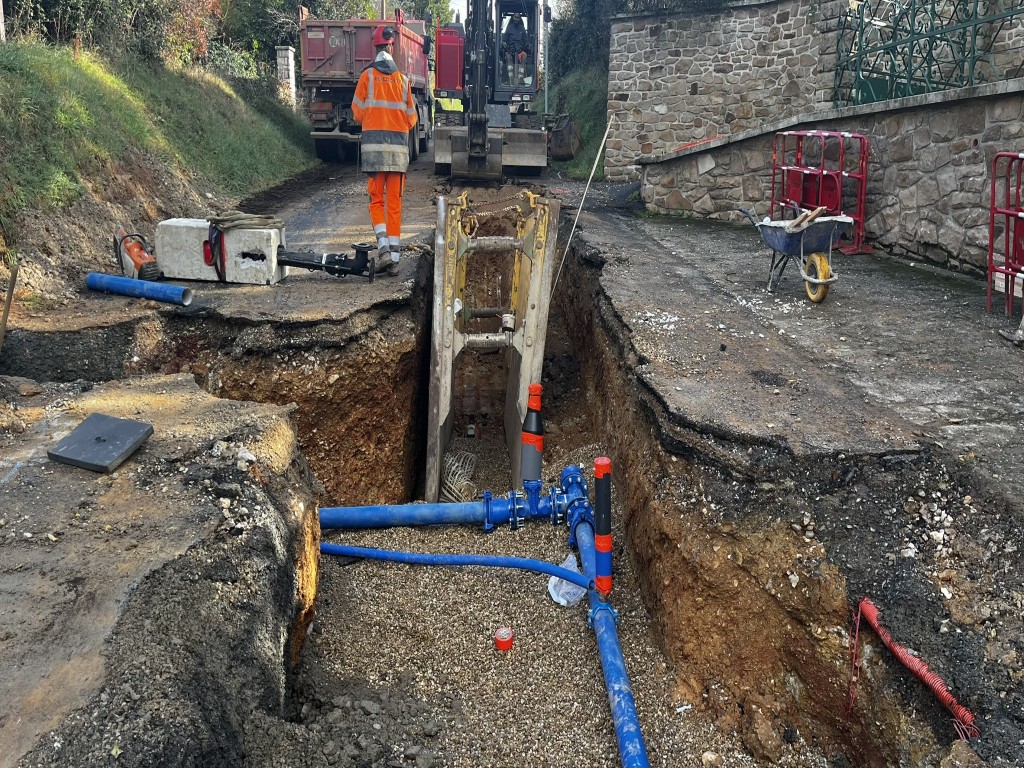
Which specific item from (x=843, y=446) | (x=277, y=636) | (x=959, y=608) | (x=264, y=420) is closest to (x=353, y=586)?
(x=264, y=420)

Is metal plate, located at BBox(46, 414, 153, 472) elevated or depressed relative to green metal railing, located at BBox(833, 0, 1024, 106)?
depressed

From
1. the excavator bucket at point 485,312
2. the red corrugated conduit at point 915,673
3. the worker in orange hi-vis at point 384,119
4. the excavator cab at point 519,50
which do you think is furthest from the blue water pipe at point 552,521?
the excavator cab at point 519,50

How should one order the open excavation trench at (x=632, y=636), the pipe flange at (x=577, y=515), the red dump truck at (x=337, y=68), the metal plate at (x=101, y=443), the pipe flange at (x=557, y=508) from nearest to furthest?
the open excavation trench at (x=632, y=636), the metal plate at (x=101, y=443), the pipe flange at (x=577, y=515), the pipe flange at (x=557, y=508), the red dump truck at (x=337, y=68)

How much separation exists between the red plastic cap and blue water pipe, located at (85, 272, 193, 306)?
3764 millimetres

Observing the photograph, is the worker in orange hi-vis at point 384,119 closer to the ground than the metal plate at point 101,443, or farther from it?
farther from it

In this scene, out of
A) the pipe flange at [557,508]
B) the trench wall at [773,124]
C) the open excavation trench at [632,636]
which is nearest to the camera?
the open excavation trench at [632,636]

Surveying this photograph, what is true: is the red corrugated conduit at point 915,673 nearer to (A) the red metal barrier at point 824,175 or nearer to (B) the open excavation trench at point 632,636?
(B) the open excavation trench at point 632,636

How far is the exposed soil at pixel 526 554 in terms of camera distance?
304 cm

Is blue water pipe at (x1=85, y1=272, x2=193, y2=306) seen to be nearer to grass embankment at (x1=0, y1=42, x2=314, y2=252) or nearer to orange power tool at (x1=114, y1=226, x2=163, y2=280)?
orange power tool at (x1=114, y1=226, x2=163, y2=280)

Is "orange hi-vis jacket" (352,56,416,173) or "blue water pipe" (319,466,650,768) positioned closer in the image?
"blue water pipe" (319,466,650,768)

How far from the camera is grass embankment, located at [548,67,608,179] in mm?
17938

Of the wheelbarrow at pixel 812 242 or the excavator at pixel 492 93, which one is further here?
the excavator at pixel 492 93

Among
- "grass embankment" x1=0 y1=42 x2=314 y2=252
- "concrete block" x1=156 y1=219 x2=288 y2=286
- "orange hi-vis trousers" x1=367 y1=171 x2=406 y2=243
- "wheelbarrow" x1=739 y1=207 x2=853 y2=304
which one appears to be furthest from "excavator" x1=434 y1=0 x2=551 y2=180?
"wheelbarrow" x1=739 y1=207 x2=853 y2=304

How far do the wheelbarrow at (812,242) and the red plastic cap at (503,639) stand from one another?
4.21m
